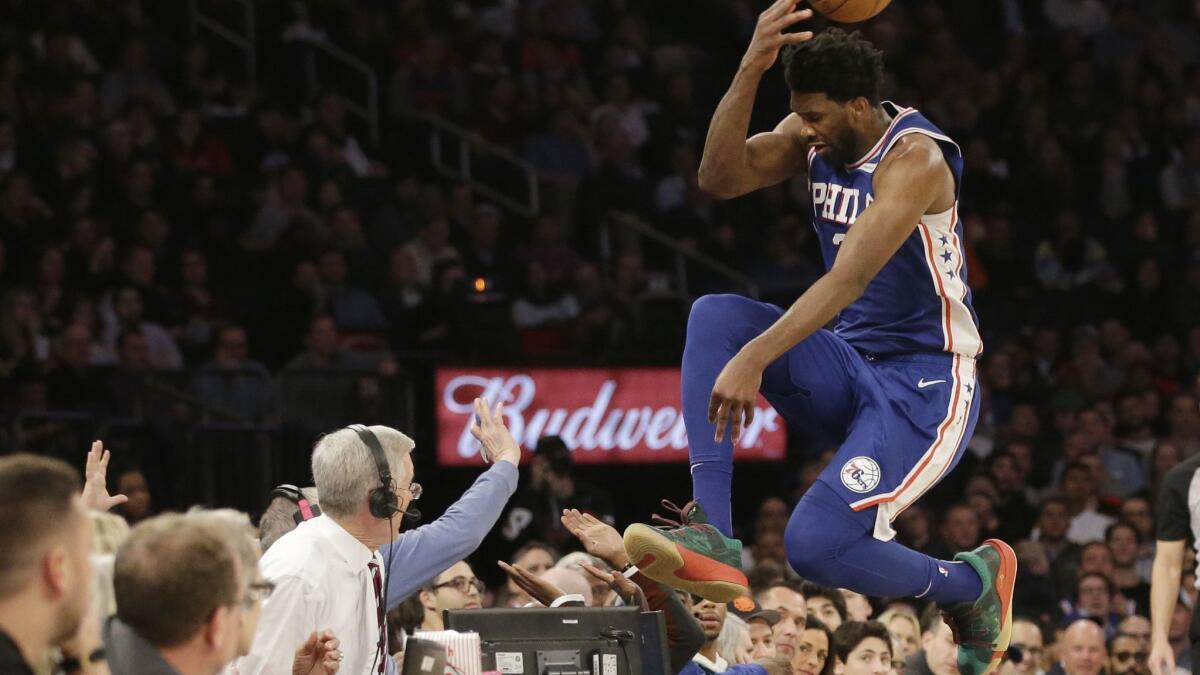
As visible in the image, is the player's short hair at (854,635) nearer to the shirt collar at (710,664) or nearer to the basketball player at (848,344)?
the shirt collar at (710,664)

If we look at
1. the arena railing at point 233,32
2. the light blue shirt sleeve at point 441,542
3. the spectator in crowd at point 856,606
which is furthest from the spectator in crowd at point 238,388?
the light blue shirt sleeve at point 441,542

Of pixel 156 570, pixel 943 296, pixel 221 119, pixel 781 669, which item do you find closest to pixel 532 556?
pixel 781 669

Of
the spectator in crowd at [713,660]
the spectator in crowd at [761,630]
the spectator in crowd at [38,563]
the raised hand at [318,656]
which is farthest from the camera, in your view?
the spectator in crowd at [761,630]

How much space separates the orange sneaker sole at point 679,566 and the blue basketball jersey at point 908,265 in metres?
0.90

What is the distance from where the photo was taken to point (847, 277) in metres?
5.14

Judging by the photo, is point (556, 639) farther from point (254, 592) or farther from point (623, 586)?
point (254, 592)

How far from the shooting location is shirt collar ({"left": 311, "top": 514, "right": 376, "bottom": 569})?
5.14 meters

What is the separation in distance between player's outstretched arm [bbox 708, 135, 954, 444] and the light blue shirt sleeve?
0.84 m

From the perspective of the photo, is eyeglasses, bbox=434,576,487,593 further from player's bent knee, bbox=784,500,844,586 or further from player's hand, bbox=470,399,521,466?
player's bent knee, bbox=784,500,844,586

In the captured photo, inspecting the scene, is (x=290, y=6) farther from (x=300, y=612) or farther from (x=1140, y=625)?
(x=300, y=612)

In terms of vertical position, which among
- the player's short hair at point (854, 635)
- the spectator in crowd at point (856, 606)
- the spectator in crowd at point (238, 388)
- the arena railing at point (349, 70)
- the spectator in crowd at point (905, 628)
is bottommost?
the spectator in crowd at point (905, 628)

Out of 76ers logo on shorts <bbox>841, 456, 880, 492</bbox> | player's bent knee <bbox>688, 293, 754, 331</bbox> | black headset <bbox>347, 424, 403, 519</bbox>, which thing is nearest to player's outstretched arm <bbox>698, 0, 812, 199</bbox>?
player's bent knee <bbox>688, 293, 754, 331</bbox>

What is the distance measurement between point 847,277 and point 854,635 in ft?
8.16

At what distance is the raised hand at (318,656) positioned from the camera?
4.62m
